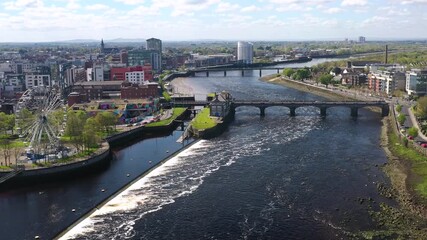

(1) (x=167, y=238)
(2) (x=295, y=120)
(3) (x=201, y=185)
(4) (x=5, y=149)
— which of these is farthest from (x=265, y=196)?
(2) (x=295, y=120)

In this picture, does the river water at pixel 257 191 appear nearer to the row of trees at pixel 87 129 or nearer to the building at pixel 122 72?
the row of trees at pixel 87 129

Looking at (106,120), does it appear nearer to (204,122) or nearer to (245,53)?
(204,122)

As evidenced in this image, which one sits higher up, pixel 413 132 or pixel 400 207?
pixel 413 132

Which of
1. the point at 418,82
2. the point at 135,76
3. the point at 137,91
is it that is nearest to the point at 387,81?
the point at 418,82

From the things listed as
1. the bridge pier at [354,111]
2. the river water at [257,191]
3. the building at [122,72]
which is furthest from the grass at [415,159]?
the building at [122,72]

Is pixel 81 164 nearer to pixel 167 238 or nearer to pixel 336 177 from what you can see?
pixel 167 238

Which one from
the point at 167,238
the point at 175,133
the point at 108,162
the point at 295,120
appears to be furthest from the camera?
the point at 295,120
